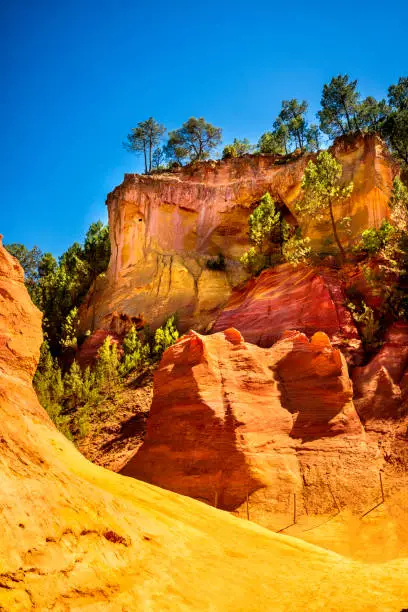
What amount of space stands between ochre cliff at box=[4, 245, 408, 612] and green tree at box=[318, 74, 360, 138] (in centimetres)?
3959

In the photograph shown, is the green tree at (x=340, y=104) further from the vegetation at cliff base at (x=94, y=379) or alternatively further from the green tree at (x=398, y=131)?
the vegetation at cliff base at (x=94, y=379)

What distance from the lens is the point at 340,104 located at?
136 ft

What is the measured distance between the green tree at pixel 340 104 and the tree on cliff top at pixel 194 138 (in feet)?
41.0

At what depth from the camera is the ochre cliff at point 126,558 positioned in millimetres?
4844

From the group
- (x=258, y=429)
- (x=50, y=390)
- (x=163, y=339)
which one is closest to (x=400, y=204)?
(x=163, y=339)

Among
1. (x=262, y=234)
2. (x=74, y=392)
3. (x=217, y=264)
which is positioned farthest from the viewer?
(x=217, y=264)

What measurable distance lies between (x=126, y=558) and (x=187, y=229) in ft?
120

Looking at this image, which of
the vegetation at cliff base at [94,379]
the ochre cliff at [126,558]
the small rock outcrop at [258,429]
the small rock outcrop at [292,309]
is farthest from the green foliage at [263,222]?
the ochre cliff at [126,558]

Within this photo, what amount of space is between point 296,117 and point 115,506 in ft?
152

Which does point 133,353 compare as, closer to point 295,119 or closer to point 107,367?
point 107,367

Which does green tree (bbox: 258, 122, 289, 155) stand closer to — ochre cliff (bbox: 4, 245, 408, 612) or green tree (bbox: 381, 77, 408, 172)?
green tree (bbox: 381, 77, 408, 172)

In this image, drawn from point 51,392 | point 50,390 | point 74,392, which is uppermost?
point 50,390

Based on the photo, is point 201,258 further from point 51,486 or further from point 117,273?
point 51,486

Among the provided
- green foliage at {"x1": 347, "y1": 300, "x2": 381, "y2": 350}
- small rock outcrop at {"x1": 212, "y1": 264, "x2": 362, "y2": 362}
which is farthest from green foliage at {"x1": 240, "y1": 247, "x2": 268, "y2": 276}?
green foliage at {"x1": 347, "y1": 300, "x2": 381, "y2": 350}
